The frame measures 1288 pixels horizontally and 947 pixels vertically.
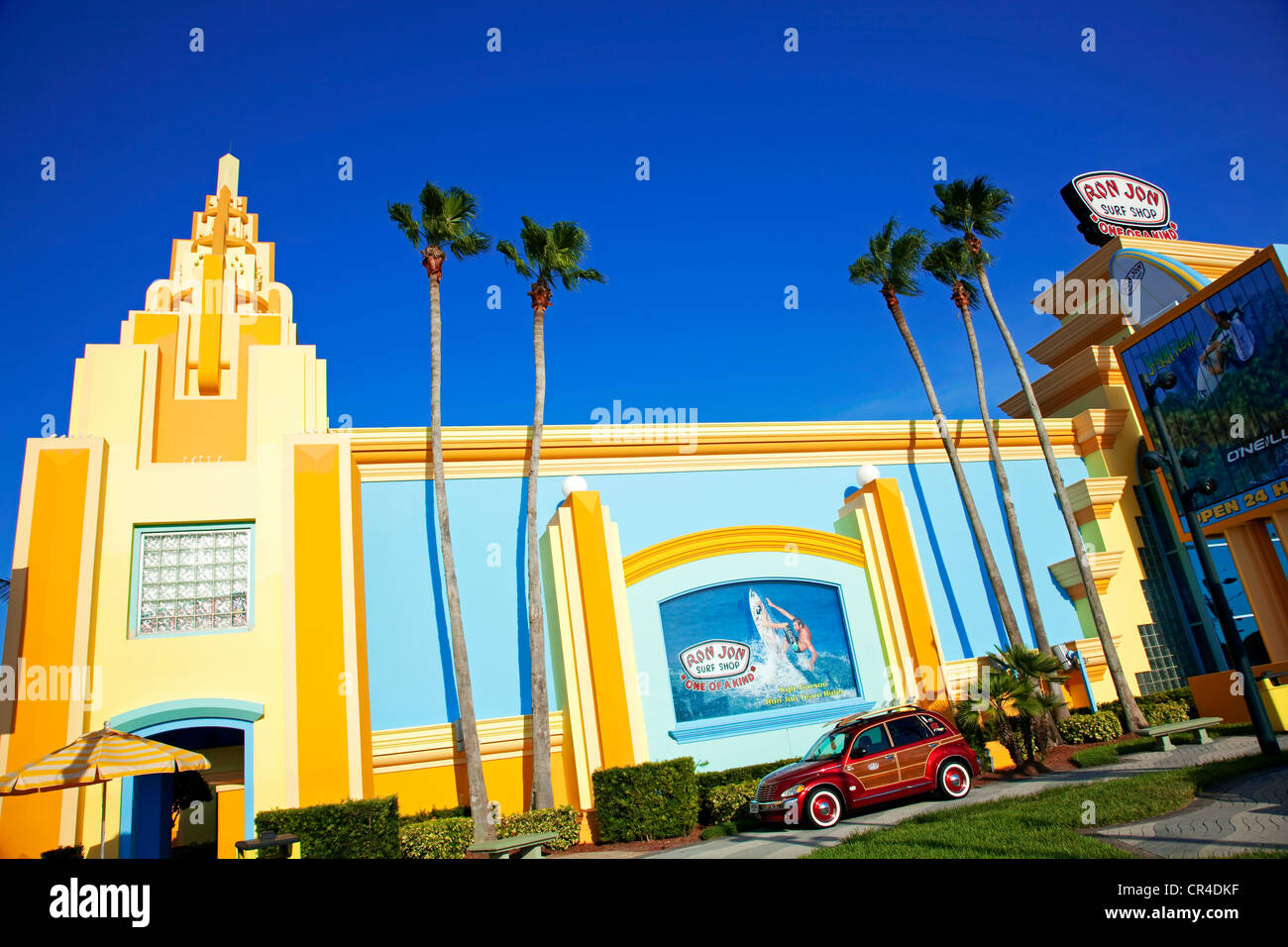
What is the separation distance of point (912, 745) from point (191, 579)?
13563mm

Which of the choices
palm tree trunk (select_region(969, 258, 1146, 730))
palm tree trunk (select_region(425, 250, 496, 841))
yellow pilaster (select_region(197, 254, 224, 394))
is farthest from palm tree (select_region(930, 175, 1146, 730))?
yellow pilaster (select_region(197, 254, 224, 394))

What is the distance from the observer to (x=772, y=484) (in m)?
20.7

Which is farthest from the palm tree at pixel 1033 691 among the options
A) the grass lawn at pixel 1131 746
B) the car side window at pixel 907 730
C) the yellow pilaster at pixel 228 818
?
the yellow pilaster at pixel 228 818

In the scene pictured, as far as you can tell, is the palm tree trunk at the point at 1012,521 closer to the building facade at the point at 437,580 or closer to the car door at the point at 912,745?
the building facade at the point at 437,580

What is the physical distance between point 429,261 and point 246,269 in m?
4.85

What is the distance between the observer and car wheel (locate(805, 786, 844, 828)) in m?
12.8

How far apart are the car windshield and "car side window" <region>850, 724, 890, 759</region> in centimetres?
23

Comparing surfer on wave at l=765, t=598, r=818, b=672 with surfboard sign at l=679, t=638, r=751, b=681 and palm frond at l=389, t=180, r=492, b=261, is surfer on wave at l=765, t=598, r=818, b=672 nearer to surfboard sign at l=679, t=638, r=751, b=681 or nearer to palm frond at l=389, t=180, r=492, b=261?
surfboard sign at l=679, t=638, r=751, b=681

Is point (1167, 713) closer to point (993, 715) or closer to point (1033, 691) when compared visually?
point (1033, 691)

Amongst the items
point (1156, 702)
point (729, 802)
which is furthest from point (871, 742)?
point (1156, 702)

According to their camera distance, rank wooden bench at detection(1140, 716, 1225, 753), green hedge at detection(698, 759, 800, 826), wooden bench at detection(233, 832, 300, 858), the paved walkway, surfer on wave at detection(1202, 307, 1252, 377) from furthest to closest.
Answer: surfer on wave at detection(1202, 307, 1252, 377) < green hedge at detection(698, 759, 800, 826) < wooden bench at detection(1140, 716, 1225, 753) < the paved walkway < wooden bench at detection(233, 832, 300, 858)

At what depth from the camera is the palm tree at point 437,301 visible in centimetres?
1518

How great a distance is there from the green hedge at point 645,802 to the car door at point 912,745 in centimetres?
380
